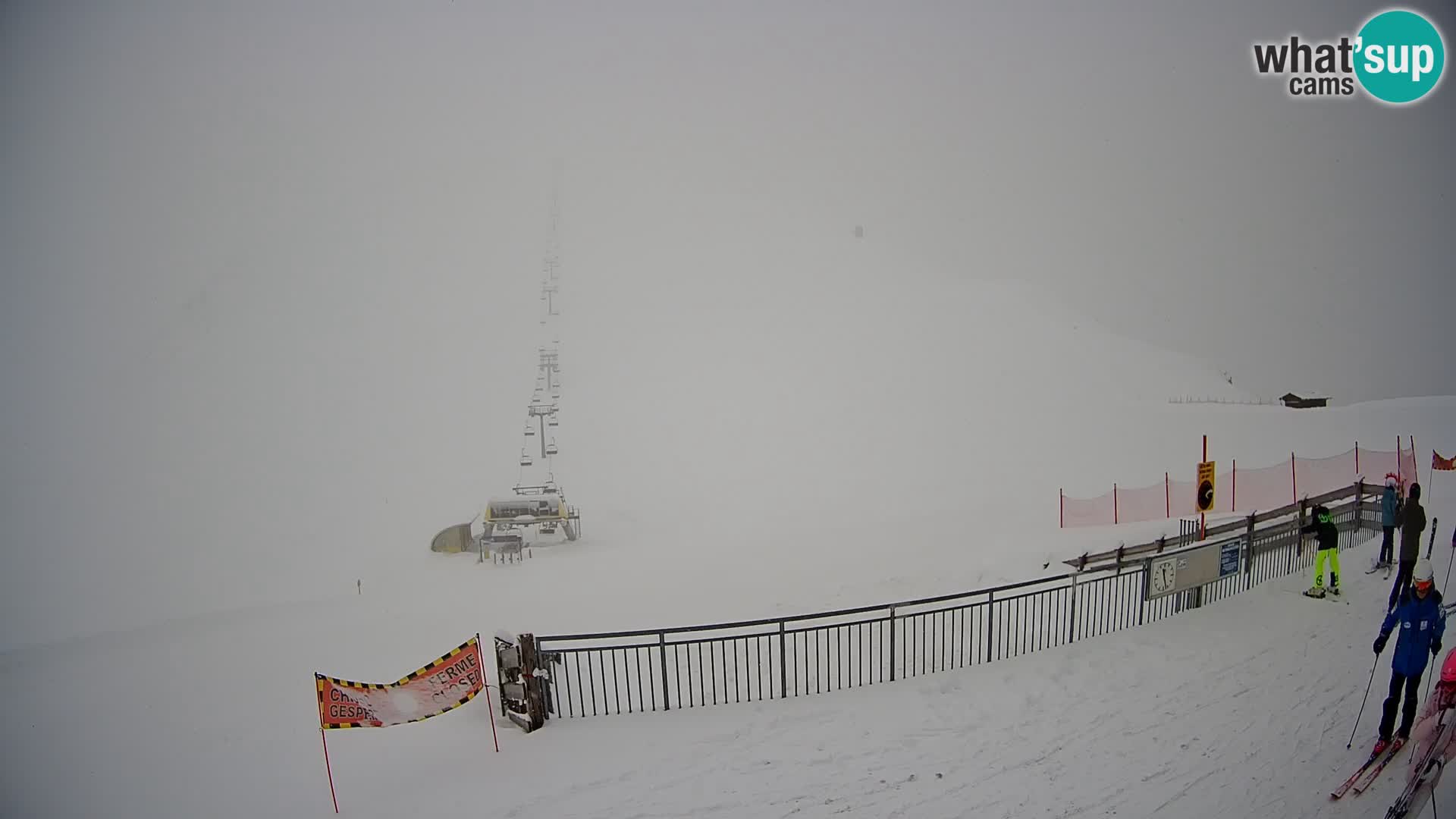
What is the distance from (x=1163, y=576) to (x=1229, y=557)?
1.51 metres

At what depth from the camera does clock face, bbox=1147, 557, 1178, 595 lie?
7.40 meters

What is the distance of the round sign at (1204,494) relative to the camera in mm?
8305

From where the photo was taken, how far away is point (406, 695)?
5.77 m

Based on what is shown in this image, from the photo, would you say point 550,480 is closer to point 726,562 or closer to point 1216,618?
point 726,562

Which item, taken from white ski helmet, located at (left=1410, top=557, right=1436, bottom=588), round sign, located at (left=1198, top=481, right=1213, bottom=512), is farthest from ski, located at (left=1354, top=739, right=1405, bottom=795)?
round sign, located at (left=1198, top=481, right=1213, bottom=512)

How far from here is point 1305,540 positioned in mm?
10039


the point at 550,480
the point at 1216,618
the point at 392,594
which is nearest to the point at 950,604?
the point at 1216,618

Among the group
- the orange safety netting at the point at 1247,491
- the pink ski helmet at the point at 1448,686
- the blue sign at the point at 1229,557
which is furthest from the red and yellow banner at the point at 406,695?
the orange safety netting at the point at 1247,491

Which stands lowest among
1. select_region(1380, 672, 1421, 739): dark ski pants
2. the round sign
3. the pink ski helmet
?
select_region(1380, 672, 1421, 739): dark ski pants

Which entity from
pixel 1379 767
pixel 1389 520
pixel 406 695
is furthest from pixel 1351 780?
pixel 406 695

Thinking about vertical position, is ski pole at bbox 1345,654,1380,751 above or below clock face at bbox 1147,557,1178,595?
below

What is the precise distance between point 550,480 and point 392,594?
8384 mm

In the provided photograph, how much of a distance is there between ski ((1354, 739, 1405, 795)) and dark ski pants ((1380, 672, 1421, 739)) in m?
0.07

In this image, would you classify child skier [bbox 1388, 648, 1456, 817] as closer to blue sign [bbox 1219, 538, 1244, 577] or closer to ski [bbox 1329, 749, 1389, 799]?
ski [bbox 1329, 749, 1389, 799]
